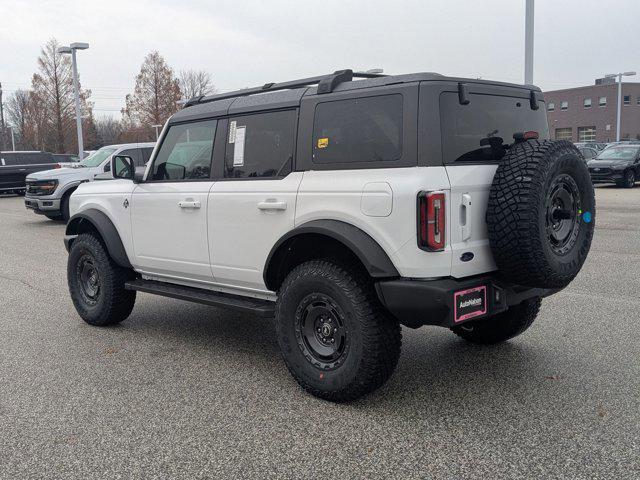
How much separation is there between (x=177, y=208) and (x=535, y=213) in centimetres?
281

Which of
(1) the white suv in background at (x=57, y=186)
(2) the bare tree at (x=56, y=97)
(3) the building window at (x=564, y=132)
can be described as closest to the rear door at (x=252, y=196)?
(1) the white suv in background at (x=57, y=186)

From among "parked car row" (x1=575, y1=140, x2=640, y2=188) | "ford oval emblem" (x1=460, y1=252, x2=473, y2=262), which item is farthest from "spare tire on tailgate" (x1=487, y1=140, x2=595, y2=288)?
"parked car row" (x1=575, y1=140, x2=640, y2=188)

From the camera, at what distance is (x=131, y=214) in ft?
18.1

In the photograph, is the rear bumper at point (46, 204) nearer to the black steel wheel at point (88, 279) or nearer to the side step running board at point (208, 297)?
the black steel wheel at point (88, 279)

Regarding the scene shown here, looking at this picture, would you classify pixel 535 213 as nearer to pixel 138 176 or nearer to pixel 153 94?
pixel 138 176

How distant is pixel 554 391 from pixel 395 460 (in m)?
1.45

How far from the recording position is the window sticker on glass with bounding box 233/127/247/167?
470 centimetres

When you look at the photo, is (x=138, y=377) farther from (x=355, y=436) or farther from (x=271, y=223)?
(x=355, y=436)

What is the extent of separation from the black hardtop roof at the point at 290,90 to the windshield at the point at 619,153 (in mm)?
19802

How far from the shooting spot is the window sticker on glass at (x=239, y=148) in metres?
4.70

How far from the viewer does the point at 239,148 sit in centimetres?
473

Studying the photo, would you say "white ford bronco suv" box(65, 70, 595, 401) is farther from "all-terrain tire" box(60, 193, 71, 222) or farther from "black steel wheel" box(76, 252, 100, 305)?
"all-terrain tire" box(60, 193, 71, 222)

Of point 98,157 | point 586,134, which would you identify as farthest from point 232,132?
point 586,134

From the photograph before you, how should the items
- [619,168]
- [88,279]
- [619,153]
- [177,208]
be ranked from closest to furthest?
[177,208] → [88,279] → [619,168] → [619,153]
